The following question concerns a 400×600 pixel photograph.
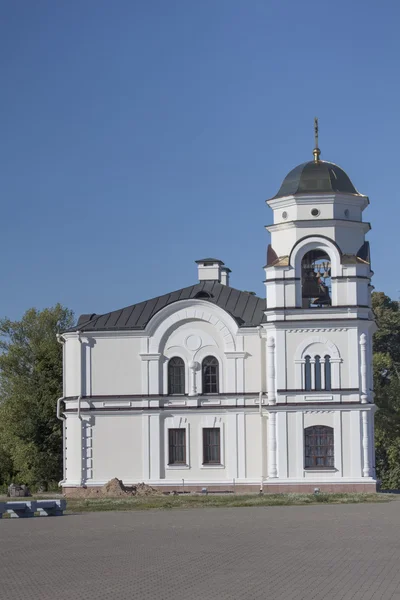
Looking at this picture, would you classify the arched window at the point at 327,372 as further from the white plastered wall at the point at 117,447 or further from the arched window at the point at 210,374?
the white plastered wall at the point at 117,447

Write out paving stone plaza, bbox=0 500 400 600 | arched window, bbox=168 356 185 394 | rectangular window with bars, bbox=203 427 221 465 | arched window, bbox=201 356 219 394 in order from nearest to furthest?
paving stone plaza, bbox=0 500 400 600 < rectangular window with bars, bbox=203 427 221 465 < arched window, bbox=201 356 219 394 < arched window, bbox=168 356 185 394

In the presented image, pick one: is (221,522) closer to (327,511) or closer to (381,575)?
(327,511)

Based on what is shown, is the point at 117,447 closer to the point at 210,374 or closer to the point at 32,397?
the point at 210,374

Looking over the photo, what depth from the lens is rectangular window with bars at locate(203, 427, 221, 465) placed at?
4834 centimetres

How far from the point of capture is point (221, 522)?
1198 inches

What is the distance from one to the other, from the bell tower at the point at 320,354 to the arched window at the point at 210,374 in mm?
2998

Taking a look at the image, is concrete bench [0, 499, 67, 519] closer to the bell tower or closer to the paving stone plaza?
the paving stone plaza

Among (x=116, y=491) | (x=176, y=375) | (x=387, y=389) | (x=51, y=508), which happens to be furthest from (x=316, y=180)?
(x=387, y=389)

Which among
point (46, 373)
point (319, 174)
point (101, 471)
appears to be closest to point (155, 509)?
point (101, 471)

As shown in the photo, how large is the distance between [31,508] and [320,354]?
15.7 meters

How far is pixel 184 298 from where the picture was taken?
1932 inches

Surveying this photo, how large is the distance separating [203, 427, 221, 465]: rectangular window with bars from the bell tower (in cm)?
286

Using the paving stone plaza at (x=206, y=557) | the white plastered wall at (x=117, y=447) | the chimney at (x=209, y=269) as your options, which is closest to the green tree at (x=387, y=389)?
the chimney at (x=209, y=269)

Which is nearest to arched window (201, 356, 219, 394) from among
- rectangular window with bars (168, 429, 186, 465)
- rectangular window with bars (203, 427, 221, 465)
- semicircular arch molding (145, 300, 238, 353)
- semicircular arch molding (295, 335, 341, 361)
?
semicircular arch molding (145, 300, 238, 353)
